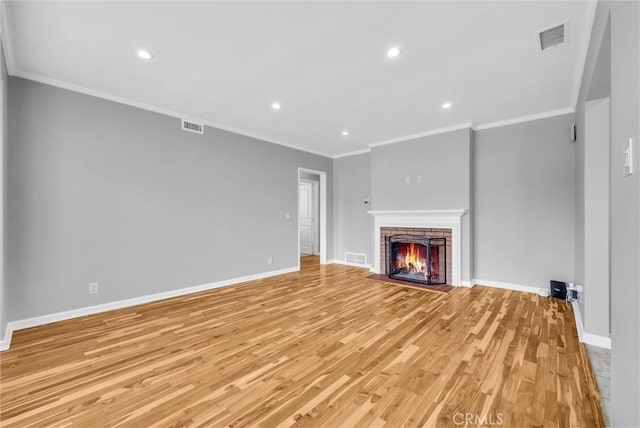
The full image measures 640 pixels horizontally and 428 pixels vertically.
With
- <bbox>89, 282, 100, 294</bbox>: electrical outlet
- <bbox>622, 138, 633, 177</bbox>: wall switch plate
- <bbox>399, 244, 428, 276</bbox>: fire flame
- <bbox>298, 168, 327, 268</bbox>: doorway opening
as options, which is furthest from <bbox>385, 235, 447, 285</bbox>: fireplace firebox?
<bbox>89, 282, 100, 294</bbox>: electrical outlet

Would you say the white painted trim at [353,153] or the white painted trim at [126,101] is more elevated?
the white painted trim at [126,101]

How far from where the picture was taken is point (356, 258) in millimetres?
6270

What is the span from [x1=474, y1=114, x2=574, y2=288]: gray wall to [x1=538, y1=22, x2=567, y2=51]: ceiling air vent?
2.09 meters

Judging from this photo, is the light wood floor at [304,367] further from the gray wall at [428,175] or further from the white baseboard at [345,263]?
the white baseboard at [345,263]

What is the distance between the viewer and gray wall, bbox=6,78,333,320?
2875 millimetres

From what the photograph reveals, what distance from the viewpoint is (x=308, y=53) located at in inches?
98.0

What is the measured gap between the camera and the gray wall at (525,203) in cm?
387

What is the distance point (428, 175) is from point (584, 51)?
261cm

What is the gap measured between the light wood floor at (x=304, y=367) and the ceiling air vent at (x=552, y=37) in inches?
102

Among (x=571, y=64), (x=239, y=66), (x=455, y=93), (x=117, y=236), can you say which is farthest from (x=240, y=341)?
(x=571, y=64)

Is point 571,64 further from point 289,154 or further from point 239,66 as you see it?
point 289,154

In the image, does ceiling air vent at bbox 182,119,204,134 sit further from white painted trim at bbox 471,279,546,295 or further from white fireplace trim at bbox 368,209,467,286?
white painted trim at bbox 471,279,546,295

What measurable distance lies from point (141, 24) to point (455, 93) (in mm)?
3228

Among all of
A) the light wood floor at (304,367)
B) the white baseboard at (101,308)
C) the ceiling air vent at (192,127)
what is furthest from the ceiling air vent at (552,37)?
the white baseboard at (101,308)
